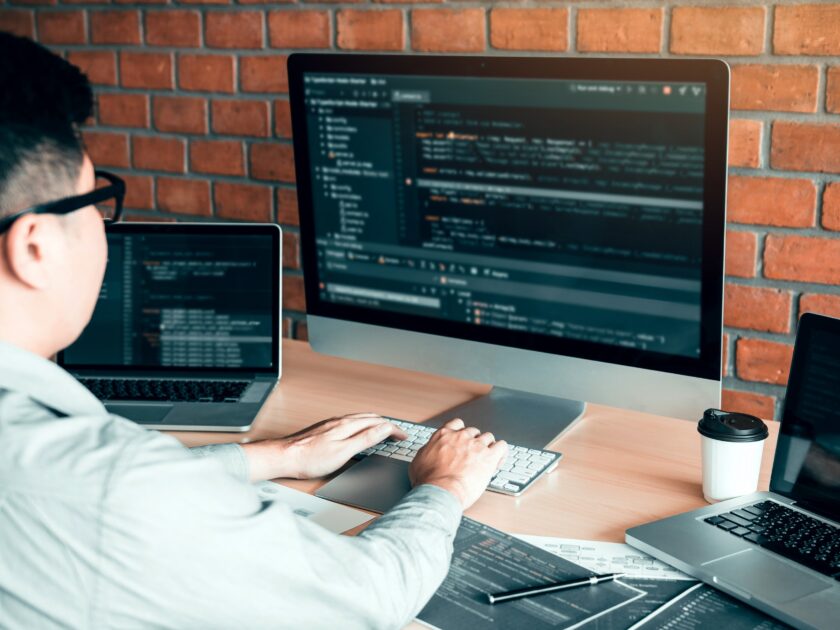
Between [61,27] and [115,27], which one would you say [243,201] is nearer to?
[115,27]

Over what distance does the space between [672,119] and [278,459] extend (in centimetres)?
69

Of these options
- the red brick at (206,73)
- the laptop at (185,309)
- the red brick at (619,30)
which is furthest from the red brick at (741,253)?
the red brick at (206,73)

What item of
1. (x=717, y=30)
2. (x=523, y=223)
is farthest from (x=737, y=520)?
(x=717, y=30)

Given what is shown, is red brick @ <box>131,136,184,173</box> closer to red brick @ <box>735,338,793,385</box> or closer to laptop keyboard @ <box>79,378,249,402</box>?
laptop keyboard @ <box>79,378,249,402</box>

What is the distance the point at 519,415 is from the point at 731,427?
39 centimetres

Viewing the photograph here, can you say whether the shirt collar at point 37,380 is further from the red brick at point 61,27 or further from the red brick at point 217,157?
the red brick at point 61,27

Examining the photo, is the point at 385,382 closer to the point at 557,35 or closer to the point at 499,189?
the point at 499,189

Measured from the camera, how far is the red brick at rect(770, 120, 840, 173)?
1.57 meters

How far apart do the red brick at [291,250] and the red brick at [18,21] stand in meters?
0.87

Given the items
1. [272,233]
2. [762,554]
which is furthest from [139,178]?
[762,554]

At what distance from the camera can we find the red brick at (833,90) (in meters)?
1.54

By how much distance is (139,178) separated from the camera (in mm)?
2363

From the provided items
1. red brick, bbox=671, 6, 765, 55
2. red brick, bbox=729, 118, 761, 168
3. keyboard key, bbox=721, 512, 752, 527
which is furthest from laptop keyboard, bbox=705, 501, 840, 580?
red brick, bbox=671, 6, 765, 55

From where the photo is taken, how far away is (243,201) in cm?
223
